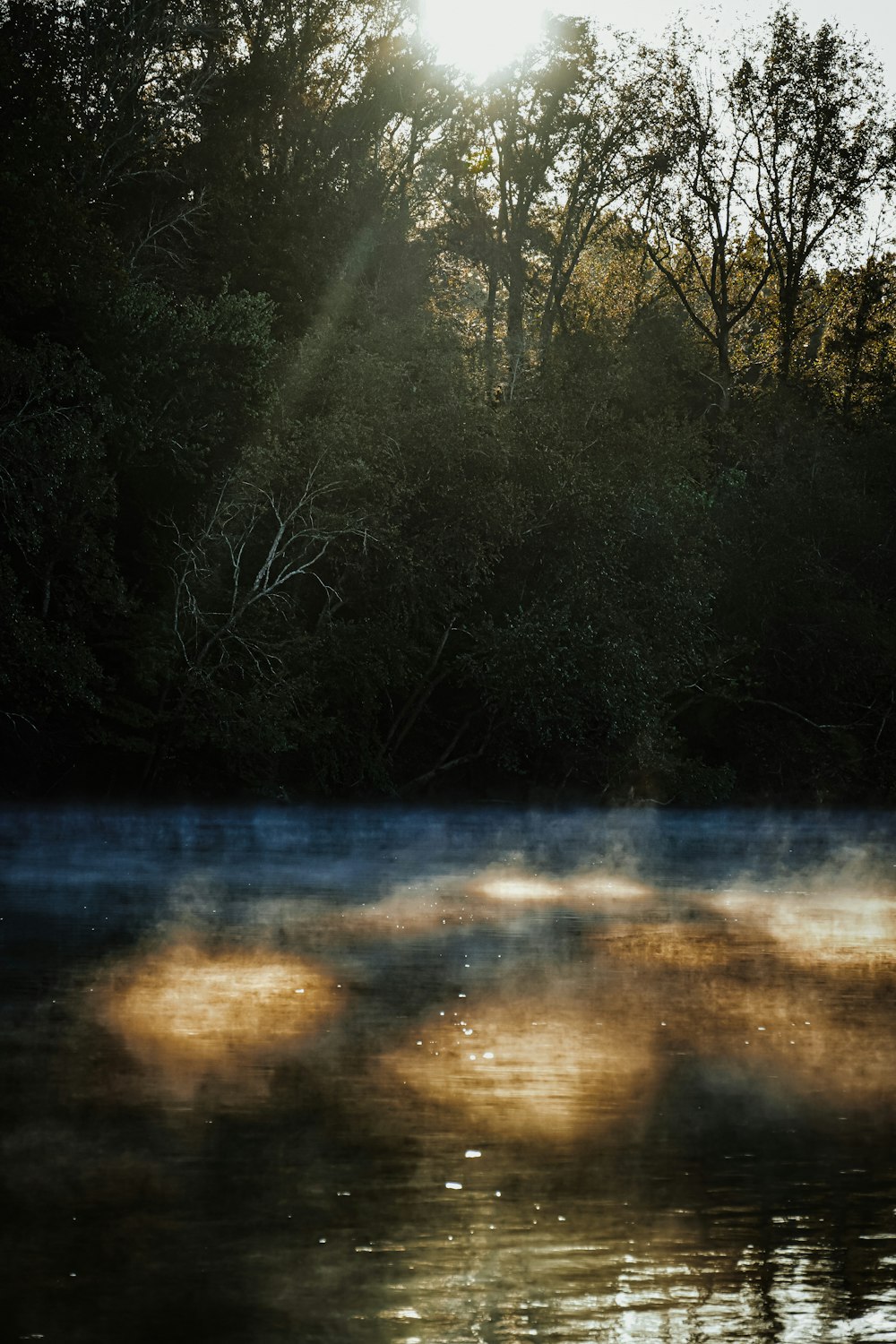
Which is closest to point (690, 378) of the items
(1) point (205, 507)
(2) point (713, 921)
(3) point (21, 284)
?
(1) point (205, 507)

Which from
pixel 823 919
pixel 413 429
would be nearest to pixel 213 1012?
pixel 823 919

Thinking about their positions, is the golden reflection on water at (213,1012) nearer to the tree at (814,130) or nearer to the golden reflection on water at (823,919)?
the golden reflection on water at (823,919)

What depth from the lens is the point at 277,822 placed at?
35750 millimetres

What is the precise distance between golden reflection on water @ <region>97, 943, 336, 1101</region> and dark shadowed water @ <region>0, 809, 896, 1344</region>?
0.05 m

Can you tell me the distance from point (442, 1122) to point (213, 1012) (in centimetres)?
385

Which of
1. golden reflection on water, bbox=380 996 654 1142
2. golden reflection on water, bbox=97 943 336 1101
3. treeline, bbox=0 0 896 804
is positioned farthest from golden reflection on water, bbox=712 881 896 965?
treeline, bbox=0 0 896 804

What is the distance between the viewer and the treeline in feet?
119

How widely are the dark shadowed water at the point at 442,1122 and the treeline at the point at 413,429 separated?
15149 mm

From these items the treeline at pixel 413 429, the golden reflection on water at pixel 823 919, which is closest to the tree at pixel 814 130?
the treeline at pixel 413 429

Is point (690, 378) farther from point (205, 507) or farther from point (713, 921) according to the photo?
point (713, 921)

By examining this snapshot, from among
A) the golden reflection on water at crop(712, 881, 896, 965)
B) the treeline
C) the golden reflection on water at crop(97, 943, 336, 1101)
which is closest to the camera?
the golden reflection on water at crop(97, 943, 336, 1101)

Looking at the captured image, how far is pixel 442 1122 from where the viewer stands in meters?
9.98

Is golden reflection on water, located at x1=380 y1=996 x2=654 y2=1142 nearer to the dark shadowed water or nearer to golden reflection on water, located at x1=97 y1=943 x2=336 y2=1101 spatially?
the dark shadowed water

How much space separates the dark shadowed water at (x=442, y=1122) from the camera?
6.77 meters
